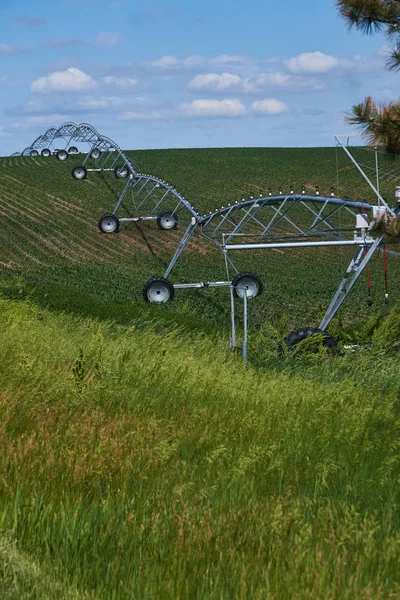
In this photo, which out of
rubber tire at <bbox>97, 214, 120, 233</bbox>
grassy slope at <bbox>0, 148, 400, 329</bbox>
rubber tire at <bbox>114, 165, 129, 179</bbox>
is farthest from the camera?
rubber tire at <bbox>114, 165, 129, 179</bbox>

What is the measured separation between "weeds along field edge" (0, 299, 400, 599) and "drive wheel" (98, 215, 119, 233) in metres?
36.3

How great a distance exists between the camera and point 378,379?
10703mm

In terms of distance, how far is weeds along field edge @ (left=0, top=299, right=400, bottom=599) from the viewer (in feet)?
13.1

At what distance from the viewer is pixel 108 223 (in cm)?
4462

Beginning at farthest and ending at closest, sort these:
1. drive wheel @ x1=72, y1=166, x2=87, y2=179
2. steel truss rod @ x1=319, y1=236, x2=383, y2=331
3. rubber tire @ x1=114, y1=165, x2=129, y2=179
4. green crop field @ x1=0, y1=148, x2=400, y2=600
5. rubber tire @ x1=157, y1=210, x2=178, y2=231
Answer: drive wheel @ x1=72, y1=166, x2=87, y2=179 < rubber tire @ x1=114, y1=165, x2=129, y2=179 < rubber tire @ x1=157, y1=210, x2=178, y2=231 < steel truss rod @ x1=319, y1=236, x2=383, y2=331 < green crop field @ x1=0, y1=148, x2=400, y2=600

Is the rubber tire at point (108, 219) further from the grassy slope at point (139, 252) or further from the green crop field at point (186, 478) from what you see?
the green crop field at point (186, 478)

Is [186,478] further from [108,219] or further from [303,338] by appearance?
[108,219]

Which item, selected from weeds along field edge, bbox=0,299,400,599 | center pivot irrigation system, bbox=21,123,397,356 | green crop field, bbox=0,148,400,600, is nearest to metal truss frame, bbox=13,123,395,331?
center pivot irrigation system, bbox=21,123,397,356

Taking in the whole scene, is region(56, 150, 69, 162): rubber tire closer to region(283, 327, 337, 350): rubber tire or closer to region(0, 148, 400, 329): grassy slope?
region(0, 148, 400, 329): grassy slope

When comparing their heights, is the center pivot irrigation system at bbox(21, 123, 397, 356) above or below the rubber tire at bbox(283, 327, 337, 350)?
above

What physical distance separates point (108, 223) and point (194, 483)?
40.3 metres

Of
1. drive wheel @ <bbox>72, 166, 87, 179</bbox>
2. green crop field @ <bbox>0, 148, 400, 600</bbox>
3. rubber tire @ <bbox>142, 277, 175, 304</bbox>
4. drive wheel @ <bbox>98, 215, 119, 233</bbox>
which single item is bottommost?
rubber tire @ <bbox>142, 277, 175, 304</bbox>

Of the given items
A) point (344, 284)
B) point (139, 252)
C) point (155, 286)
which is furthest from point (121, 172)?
point (344, 284)

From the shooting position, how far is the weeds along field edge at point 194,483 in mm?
3996
